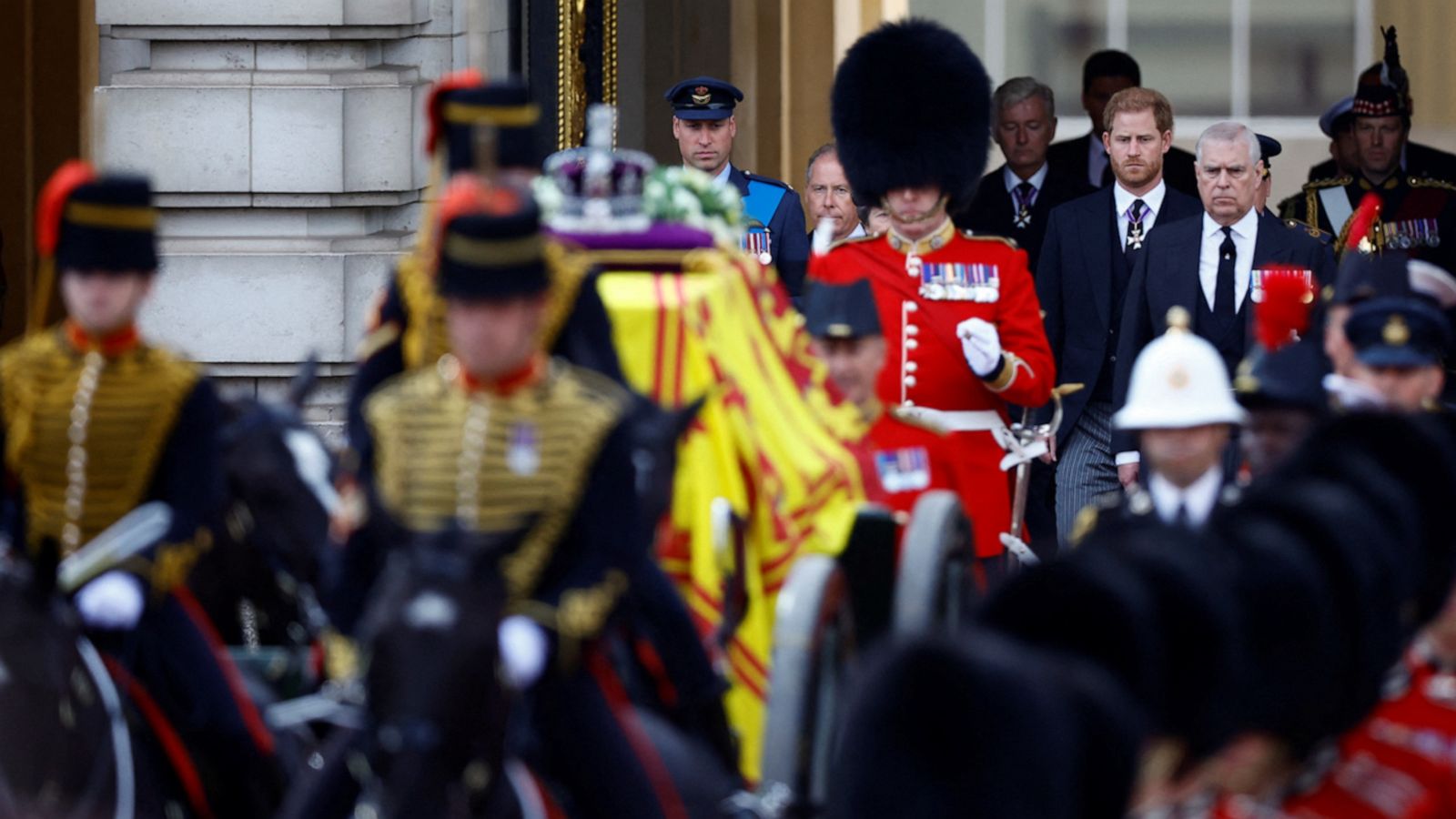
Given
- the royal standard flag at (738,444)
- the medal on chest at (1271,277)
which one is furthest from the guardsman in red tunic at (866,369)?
the medal on chest at (1271,277)

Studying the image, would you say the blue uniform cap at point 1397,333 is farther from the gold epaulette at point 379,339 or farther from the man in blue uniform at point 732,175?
the man in blue uniform at point 732,175

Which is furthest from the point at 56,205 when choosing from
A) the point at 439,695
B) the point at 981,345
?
the point at 981,345

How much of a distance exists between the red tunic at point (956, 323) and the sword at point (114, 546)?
10.2ft

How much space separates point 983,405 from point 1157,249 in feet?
4.51

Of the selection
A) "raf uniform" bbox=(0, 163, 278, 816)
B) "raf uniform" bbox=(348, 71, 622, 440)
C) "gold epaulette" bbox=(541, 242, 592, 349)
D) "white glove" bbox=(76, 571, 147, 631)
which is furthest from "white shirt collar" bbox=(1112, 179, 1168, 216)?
"white glove" bbox=(76, 571, 147, 631)

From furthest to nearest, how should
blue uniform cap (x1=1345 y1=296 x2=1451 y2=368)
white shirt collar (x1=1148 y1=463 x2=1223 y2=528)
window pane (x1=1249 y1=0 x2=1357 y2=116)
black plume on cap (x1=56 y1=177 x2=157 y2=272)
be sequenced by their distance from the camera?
window pane (x1=1249 y1=0 x2=1357 y2=116) < blue uniform cap (x1=1345 y1=296 x2=1451 y2=368) < black plume on cap (x1=56 y1=177 x2=157 y2=272) < white shirt collar (x1=1148 y1=463 x2=1223 y2=528)

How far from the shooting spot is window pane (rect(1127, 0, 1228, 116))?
17609 millimetres

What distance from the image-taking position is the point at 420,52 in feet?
40.1

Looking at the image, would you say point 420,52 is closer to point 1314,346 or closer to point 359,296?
point 359,296

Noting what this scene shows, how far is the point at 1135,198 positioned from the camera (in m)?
11.5

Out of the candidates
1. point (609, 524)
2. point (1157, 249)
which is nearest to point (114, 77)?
point (1157, 249)

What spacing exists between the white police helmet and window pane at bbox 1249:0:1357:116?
10.9 metres

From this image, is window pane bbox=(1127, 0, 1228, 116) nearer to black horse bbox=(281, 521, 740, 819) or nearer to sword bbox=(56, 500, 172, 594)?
sword bbox=(56, 500, 172, 594)

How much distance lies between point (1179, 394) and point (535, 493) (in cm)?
164
